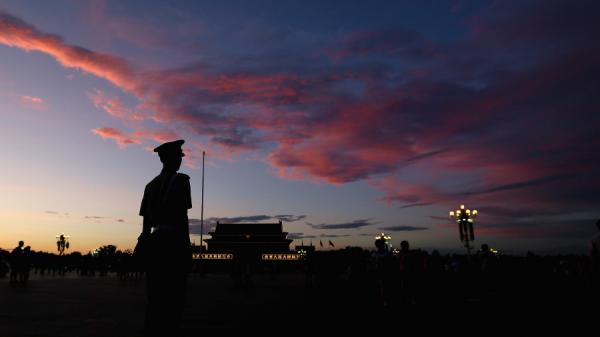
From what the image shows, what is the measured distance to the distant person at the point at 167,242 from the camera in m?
3.85

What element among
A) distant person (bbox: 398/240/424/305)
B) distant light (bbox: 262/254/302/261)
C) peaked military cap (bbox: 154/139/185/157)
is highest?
peaked military cap (bbox: 154/139/185/157)

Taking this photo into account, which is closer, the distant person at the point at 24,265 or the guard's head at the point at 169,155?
the guard's head at the point at 169,155

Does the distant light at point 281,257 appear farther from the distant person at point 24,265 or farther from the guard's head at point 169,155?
the guard's head at point 169,155

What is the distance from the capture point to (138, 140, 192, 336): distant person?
12.6 ft

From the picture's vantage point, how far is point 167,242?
3992mm

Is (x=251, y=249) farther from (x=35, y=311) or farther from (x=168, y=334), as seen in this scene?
(x=168, y=334)

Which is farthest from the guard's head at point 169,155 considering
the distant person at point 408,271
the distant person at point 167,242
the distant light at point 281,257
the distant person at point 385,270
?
the distant light at point 281,257

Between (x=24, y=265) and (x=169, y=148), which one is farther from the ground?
(x=169, y=148)

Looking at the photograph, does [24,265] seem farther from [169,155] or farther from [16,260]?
[169,155]

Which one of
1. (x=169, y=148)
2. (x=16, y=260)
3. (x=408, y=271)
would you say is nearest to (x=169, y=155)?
(x=169, y=148)

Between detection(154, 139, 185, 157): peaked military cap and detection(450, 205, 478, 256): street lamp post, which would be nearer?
detection(154, 139, 185, 157): peaked military cap

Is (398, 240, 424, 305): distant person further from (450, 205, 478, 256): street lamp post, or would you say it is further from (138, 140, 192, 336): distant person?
(450, 205, 478, 256): street lamp post

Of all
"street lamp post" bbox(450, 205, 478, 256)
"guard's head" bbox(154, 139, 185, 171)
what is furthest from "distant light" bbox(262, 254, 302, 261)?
"guard's head" bbox(154, 139, 185, 171)

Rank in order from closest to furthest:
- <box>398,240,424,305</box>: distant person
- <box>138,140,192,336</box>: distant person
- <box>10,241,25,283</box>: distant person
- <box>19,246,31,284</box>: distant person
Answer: <box>138,140,192,336</box>: distant person → <box>398,240,424,305</box>: distant person → <box>10,241,25,283</box>: distant person → <box>19,246,31,284</box>: distant person
